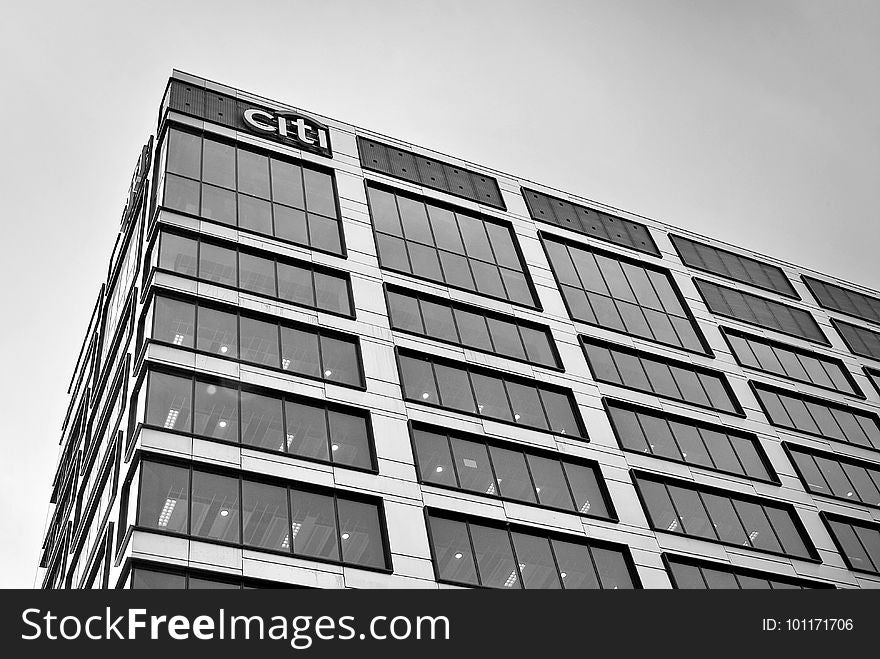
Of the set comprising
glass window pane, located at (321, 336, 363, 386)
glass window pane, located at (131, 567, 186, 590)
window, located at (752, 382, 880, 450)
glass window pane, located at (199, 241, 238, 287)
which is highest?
glass window pane, located at (199, 241, 238, 287)

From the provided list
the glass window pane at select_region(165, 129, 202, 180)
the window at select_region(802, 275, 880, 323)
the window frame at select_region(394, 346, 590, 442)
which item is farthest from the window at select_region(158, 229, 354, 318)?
the window at select_region(802, 275, 880, 323)

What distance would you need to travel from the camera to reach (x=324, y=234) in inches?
1604

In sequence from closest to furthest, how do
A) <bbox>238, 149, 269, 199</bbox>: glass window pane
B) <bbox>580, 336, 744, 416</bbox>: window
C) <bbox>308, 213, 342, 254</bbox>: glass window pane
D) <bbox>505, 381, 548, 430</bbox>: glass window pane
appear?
<bbox>505, 381, 548, 430</bbox>: glass window pane < <bbox>308, 213, 342, 254</bbox>: glass window pane < <bbox>238, 149, 269, 199</bbox>: glass window pane < <bbox>580, 336, 744, 416</bbox>: window

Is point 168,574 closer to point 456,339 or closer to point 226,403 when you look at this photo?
point 226,403

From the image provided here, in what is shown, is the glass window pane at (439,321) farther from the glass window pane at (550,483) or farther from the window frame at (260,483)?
the window frame at (260,483)

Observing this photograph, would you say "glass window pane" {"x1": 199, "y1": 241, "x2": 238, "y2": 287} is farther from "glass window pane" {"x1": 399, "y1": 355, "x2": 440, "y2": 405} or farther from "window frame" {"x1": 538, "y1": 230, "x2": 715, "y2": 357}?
"window frame" {"x1": 538, "y1": 230, "x2": 715, "y2": 357}

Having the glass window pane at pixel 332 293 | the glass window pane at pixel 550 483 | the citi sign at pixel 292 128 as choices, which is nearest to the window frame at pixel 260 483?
the glass window pane at pixel 550 483

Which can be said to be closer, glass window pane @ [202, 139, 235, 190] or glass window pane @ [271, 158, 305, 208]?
glass window pane @ [202, 139, 235, 190]

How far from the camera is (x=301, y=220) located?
134ft

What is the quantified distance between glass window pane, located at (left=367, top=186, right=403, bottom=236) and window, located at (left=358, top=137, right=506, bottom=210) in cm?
208

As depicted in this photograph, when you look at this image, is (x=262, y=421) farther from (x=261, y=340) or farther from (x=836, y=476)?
(x=836, y=476)

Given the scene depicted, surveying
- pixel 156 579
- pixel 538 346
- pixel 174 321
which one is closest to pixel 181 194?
pixel 174 321

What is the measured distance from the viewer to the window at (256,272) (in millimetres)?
36250

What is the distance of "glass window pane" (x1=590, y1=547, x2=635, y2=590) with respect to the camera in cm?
3259
